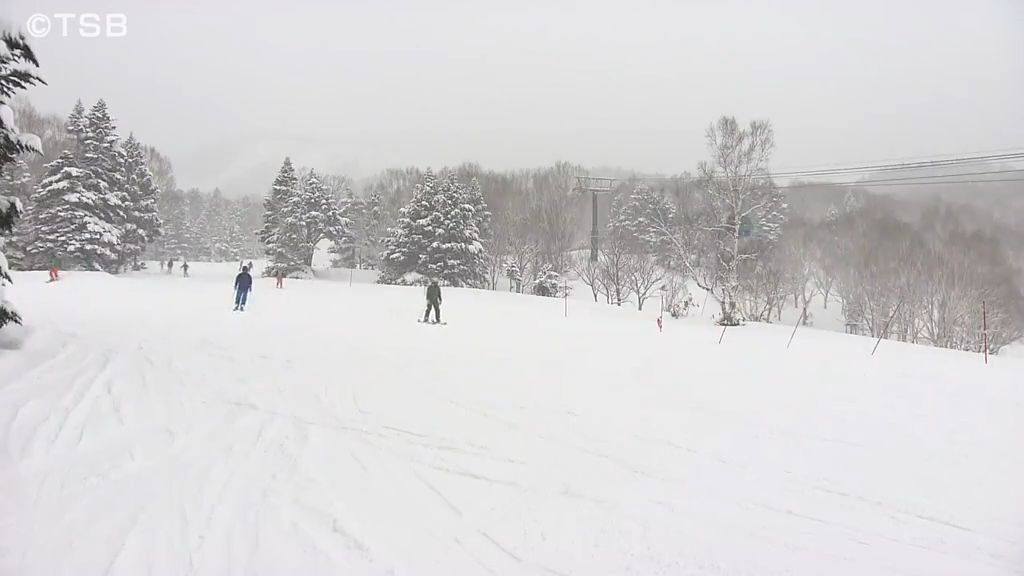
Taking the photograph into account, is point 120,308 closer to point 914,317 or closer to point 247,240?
point 914,317

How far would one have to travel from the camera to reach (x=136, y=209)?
41.1 m

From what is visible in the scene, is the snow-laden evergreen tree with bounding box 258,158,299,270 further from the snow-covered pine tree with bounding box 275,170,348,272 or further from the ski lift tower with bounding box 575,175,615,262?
the ski lift tower with bounding box 575,175,615,262

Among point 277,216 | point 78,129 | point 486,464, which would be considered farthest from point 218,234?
point 486,464

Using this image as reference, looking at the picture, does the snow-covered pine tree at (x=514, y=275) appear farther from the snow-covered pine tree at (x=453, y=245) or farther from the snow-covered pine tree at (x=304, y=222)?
the snow-covered pine tree at (x=304, y=222)

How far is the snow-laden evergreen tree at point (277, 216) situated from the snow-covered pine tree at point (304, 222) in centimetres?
10

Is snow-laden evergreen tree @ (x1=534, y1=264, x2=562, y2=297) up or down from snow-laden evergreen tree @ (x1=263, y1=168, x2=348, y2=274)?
down

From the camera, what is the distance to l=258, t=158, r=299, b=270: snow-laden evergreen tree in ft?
153

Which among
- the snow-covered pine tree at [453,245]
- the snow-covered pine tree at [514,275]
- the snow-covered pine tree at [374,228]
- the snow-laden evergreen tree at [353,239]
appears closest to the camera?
the snow-covered pine tree at [453,245]

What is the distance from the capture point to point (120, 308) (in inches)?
663

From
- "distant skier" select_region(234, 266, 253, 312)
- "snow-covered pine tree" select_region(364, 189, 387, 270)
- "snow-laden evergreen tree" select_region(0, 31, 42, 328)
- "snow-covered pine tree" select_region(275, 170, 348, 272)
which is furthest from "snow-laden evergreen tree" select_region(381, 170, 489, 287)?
"snow-laden evergreen tree" select_region(0, 31, 42, 328)

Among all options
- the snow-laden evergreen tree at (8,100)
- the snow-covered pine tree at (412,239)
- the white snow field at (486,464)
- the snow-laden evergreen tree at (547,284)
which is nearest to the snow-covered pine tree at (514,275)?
the snow-laden evergreen tree at (547,284)

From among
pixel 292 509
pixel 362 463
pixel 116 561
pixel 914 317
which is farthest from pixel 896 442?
pixel 914 317

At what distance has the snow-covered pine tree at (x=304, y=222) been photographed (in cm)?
4644

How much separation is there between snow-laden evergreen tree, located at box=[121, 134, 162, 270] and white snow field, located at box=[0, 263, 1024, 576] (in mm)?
36226
